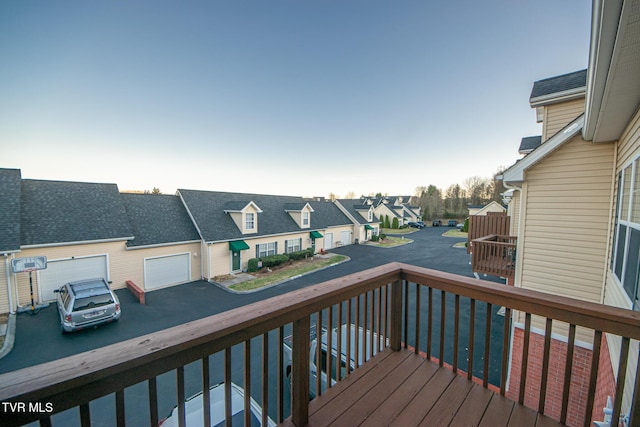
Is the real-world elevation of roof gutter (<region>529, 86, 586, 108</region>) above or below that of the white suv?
above

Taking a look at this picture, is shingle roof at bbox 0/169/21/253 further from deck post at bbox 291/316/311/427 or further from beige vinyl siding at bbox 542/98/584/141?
beige vinyl siding at bbox 542/98/584/141

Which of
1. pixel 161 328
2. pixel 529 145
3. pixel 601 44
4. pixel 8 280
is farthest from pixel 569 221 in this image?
pixel 8 280

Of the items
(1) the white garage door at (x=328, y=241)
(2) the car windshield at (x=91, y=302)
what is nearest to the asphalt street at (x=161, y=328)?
(2) the car windshield at (x=91, y=302)

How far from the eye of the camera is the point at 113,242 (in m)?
10.8

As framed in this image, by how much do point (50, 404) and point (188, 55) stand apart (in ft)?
37.2

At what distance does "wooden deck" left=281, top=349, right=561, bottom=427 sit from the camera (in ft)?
6.09

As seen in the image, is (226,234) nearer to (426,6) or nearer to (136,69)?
(136,69)

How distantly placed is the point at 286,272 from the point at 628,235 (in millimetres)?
12890

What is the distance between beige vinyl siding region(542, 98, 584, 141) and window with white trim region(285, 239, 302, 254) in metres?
14.2

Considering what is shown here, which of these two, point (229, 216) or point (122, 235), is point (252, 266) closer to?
point (229, 216)

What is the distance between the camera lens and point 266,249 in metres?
15.7

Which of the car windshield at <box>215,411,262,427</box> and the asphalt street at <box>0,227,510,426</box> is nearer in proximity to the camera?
the car windshield at <box>215,411,262,427</box>

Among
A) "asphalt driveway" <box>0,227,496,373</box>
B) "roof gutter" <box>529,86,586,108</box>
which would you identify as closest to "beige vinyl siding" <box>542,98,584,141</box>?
"roof gutter" <box>529,86,586,108</box>

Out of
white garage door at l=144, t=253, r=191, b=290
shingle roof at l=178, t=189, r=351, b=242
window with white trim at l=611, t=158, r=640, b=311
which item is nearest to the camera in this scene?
window with white trim at l=611, t=158, r=640, b=311
